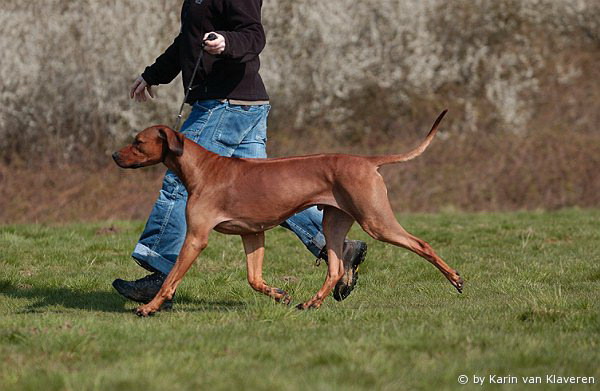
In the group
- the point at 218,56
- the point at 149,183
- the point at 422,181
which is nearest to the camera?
the point at 218,56

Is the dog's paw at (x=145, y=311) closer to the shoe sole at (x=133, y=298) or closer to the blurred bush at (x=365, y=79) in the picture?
the shoe sole at (x=133, y=298)

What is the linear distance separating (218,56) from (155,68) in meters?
0.81

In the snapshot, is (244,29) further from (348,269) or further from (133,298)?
(133,298)

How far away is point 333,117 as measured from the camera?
→ 60.5 ft

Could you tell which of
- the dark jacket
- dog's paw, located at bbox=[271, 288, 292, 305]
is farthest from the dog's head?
dog's paw, located at bbox=[271, 288, 292, 305]

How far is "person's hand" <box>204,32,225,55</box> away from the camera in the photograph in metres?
5.96

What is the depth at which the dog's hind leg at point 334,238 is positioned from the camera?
641cm

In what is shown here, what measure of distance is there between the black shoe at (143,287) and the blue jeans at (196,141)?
0.09 metres

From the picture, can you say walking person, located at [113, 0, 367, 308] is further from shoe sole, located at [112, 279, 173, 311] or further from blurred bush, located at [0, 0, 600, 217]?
blurred bush, located at [0, 0, 600, 217]

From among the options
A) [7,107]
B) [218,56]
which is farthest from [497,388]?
[7,107]

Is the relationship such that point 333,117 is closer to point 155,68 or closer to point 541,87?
point 541,87

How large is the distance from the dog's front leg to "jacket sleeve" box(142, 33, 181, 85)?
4.86ft

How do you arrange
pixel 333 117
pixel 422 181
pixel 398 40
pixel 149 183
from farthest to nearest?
pixel 398 40
pixel 333 117
pixel 422 181
pixel 149 183

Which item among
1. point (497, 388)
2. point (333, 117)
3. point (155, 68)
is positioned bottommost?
point (333, 117)
